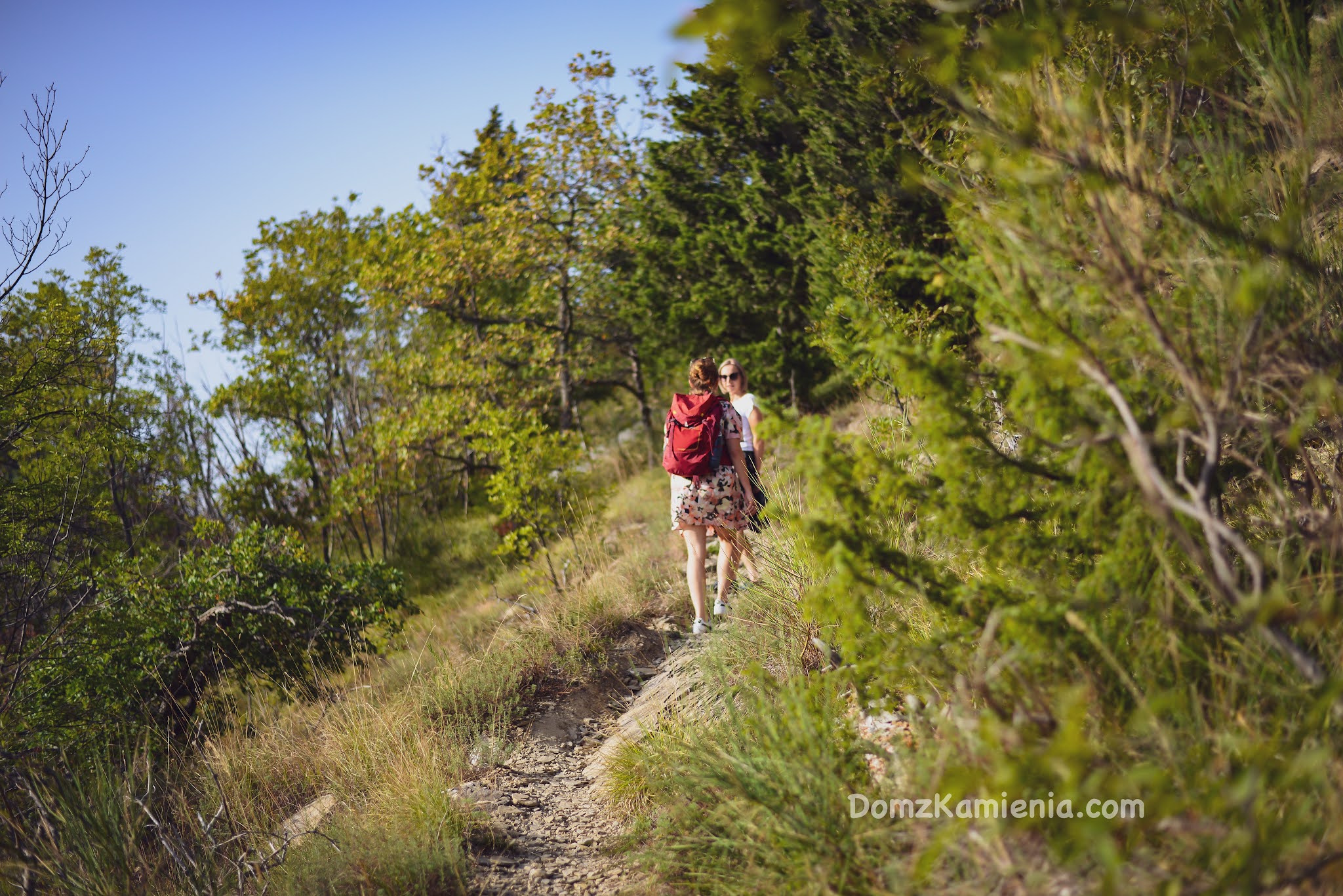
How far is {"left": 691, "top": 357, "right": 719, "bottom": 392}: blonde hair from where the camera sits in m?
5.51

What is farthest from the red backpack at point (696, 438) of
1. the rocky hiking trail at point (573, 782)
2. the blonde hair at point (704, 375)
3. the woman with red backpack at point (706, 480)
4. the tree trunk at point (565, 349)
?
the tree trunk at point (565, 349)

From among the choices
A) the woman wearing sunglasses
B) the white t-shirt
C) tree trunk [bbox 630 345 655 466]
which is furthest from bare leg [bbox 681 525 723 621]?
tree trunk [bbox 630 345 655 466]

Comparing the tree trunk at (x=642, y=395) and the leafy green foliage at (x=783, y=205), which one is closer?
the leafy green foliage at (x=783, y=205)

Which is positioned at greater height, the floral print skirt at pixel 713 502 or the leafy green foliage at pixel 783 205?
the leafy green foliage at pixel 783 205

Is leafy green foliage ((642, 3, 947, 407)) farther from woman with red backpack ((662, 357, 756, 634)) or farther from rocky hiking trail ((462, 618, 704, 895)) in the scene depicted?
rocky hiking trail ((462, 618, 704, 895))

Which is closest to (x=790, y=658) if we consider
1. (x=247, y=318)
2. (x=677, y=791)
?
(x=677, y=791)

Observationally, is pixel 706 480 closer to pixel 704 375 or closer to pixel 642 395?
pixel 704 375

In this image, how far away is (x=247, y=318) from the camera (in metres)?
14.0

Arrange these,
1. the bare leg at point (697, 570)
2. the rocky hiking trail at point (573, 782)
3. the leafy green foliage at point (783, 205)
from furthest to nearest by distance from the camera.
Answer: the leafy green foliage at point (783, 205) < the bare leg at point (697, 570) < the rocky hiking trail at point (573, 782)

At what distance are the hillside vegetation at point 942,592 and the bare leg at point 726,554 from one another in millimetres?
188

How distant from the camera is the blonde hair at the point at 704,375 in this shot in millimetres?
5512

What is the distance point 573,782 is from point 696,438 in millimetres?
2306

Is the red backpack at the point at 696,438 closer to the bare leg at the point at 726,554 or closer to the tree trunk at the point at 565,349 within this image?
the bare leg at the point at 726,554

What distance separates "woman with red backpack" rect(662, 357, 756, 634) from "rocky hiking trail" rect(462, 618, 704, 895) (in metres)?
0.64
